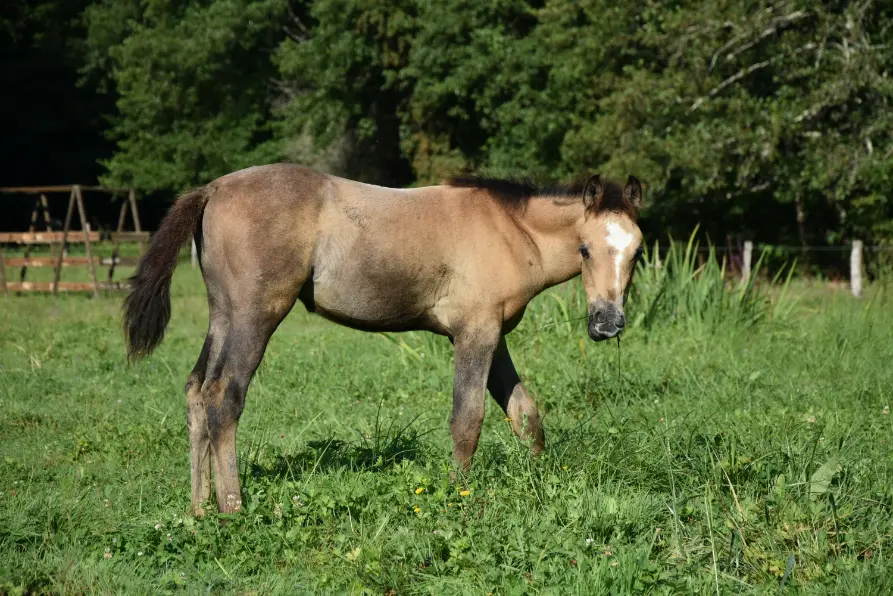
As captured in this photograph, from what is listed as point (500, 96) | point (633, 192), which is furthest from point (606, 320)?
point (500, 96)

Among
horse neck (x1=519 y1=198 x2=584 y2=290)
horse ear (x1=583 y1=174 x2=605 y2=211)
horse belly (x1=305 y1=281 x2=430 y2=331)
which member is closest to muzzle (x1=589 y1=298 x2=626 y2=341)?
horse neck (x1=519 y1=198 x2=584 y2=290)

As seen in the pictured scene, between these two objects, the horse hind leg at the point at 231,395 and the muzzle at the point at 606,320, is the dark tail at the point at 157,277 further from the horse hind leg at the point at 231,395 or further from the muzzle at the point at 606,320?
the muzzle at the point at 606,320

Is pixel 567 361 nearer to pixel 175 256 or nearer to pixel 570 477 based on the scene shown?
pixel 570 477

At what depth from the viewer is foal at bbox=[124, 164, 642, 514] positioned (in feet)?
16.7

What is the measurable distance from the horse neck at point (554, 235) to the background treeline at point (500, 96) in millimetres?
371

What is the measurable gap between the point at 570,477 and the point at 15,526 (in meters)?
2.71

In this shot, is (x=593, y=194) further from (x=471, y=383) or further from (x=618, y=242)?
(x=471, y=383)

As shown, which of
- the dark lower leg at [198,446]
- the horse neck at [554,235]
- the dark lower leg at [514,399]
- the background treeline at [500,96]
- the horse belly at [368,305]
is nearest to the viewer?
the dark lower leg at [198,446]

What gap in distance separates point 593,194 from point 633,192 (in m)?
0.23

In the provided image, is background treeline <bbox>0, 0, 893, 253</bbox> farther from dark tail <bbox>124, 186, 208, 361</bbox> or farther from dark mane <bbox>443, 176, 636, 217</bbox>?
dark tail <bbox>124, 186, 208, 361</bbox>

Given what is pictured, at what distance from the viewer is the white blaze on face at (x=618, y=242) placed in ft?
17.6

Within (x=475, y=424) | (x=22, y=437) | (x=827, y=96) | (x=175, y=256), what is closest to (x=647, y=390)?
(x=475, y=424)

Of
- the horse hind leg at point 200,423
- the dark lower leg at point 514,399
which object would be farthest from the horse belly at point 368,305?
the dark lower leg at point 514,399

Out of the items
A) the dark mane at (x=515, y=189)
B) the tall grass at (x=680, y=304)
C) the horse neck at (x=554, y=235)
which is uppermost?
the dark mane at (x=515, y=189)
